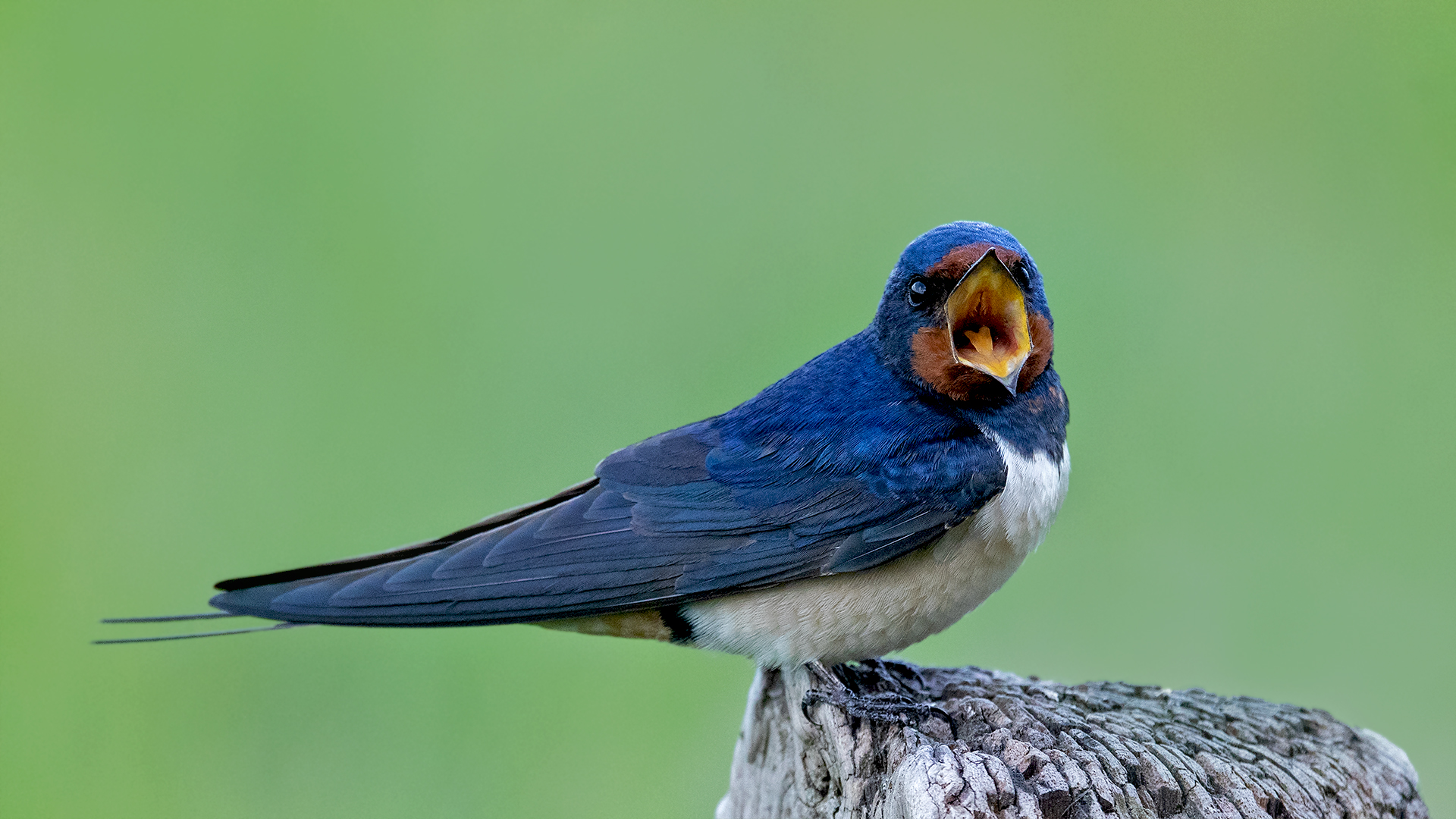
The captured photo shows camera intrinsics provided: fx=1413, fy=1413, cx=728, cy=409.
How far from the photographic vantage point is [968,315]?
2.40 meters

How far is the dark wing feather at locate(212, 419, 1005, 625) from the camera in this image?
7.55 ft

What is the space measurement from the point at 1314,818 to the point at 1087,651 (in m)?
1.72

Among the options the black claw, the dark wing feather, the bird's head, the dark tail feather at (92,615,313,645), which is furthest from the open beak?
the dark tail feather at (92,615,313,645)

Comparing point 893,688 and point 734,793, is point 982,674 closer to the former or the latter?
point 893,688

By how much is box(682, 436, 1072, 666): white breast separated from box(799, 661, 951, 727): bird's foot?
0.09 meters

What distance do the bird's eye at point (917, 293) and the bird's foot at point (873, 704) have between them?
2.11 feet

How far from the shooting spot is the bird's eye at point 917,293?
7.75 feet

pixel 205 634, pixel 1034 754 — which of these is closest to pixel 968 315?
pixel 1034 754

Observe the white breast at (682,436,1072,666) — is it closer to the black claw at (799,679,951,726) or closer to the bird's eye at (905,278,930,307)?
the black claw at (799,679,951,726)

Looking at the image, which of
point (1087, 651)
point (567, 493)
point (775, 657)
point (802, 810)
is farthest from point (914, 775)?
point (1087, 651)

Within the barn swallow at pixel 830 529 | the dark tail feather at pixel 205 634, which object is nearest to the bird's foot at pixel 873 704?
the barn swallow at pixel 830 529

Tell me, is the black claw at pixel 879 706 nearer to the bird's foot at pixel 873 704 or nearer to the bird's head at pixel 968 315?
the bird's foot at pixel 873 704

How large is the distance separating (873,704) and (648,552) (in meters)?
0.45

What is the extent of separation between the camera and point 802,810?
7.21 feet
